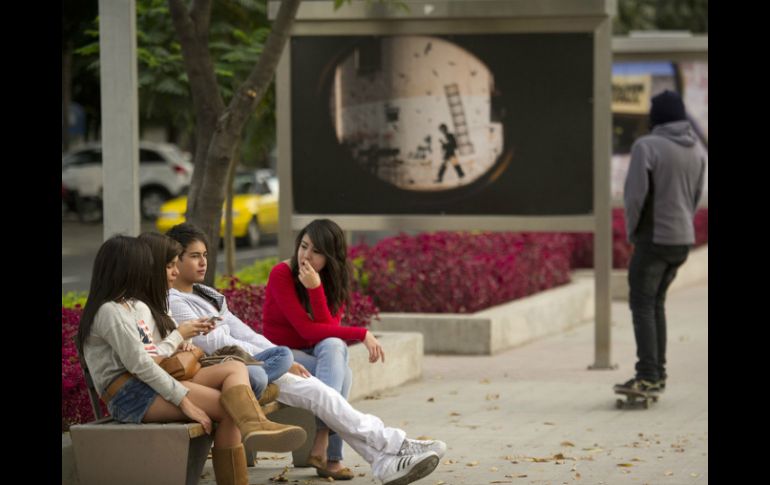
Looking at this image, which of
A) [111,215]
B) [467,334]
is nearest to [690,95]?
[467,334]

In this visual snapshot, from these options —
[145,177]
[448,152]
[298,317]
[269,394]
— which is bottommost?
[145,177]

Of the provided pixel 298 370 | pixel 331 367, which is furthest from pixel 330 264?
pixel 298 370

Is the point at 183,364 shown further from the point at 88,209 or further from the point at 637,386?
the point at 88,209

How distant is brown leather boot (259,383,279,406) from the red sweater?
67cm

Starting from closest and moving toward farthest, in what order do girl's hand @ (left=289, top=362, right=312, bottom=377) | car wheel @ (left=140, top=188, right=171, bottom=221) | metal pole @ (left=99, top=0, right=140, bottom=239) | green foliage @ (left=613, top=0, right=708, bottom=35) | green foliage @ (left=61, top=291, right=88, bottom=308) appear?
girl's hand @ (left=289, top=362, right=312, bottom=377)
metal pole @ (left=99, top=0, right=140, bottom=239)
green foliage @ (left=61, top=291, right=88, bottom=308)
car wheel @ (left=140, top=188, right=171, bottom=221)
green foliage @ (left=613, top=0, right=708, bottom=35)

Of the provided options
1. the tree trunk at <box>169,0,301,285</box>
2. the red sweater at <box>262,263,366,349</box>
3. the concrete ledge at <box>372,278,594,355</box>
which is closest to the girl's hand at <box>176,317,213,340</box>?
the red sweater at <box>262,263,366,349</box>

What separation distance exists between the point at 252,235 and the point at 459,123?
1885 centimetres

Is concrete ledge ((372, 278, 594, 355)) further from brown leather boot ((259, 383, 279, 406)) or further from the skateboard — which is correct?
brown leather boot ((259, 383, 279, 406))

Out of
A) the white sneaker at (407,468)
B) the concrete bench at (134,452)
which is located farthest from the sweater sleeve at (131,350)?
the white sneaker at (407,468)

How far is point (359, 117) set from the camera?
464 inches

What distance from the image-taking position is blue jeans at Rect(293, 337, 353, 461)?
280 inches

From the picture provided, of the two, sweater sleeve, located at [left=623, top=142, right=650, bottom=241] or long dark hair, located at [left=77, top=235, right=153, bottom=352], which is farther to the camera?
sweater sleeve, located at [left=623, top=142, right=650, bottom=241]

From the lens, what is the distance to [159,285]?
6.18 m
